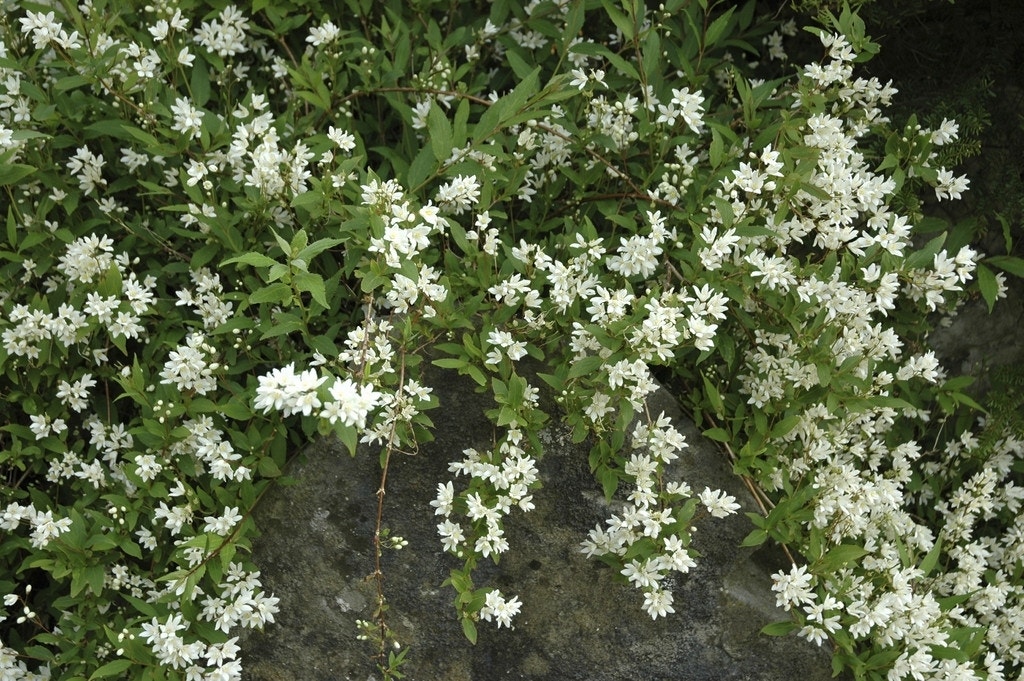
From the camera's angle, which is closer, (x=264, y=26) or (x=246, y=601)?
(x=246, y=601)

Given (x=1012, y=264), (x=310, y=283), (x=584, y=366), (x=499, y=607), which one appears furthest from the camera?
(x=1012, y=264)

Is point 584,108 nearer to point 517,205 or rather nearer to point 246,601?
point 517,205

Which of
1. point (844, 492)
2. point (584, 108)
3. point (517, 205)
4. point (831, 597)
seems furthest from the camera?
point (517, 205)

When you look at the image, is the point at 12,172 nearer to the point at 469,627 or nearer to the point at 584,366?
the point at 584,366

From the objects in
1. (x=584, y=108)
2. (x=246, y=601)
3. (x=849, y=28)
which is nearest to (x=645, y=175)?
(x=584, y=108)

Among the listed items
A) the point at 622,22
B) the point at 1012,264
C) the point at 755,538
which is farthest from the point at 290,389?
the point at 1012,264

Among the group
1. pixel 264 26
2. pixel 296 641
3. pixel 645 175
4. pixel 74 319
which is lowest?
pixel 296 641

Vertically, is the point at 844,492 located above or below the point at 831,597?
above
